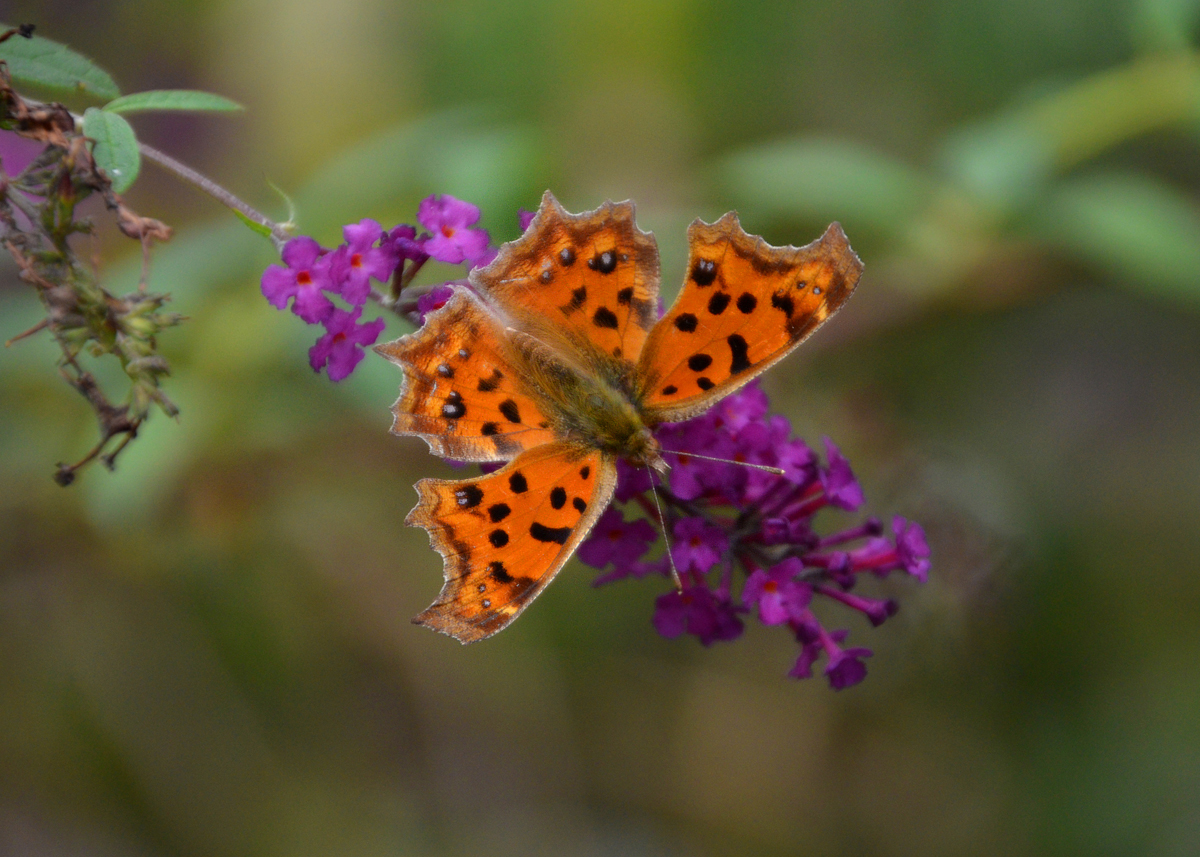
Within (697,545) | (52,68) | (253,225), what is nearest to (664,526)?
(697,545)

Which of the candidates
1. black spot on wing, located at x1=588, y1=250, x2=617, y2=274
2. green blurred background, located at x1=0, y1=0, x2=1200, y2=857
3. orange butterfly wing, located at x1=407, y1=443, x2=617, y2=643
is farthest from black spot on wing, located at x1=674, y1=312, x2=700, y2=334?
green blurred background, located at x1=0, y1=0, x2=1200, y2=857

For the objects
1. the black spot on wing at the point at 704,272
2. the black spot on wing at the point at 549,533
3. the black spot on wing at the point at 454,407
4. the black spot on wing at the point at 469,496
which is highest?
the black spot on wing at the point at 704,272

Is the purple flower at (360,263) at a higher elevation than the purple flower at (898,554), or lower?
higher

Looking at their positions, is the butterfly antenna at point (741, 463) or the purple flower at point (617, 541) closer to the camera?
the butterfly antenna at point (741, 463)

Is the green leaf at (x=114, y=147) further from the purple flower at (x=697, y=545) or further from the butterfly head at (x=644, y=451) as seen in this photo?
the purple flower at (x=697, y=545)

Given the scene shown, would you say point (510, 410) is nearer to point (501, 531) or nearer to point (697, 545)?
point (501, 531)

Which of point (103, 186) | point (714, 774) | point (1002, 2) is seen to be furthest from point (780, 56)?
point (103, 186)

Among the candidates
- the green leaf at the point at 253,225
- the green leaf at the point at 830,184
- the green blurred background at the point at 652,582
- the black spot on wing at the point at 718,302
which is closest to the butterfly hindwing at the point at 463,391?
the green leaf at the point at 253,225
